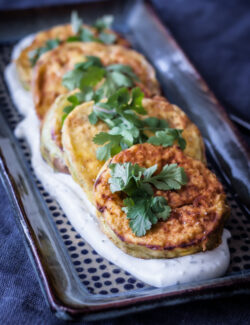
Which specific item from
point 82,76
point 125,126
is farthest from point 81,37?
point 125,126

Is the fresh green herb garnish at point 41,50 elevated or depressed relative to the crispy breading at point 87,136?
elevated

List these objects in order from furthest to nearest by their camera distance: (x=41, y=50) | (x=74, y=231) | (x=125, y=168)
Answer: (x=41, y=50) → (x=74, y=231) → (x=125, y=168)

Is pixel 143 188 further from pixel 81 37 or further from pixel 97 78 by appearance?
pixel 81 37

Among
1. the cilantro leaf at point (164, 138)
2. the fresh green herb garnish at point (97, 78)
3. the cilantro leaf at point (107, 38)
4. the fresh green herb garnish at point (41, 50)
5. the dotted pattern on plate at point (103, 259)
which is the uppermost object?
the fresh green herb garnish at point (41, 50)

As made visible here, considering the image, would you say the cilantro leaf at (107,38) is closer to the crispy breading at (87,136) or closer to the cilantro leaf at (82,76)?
the cilantro leaf at (82,76)

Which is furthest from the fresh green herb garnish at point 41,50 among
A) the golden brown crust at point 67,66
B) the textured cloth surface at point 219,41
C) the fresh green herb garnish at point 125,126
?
the textured cloth surface at point 219,41

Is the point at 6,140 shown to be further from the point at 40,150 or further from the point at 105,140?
the point at 105,140

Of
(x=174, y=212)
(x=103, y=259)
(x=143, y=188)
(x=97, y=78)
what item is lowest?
(x=103, y=259)
